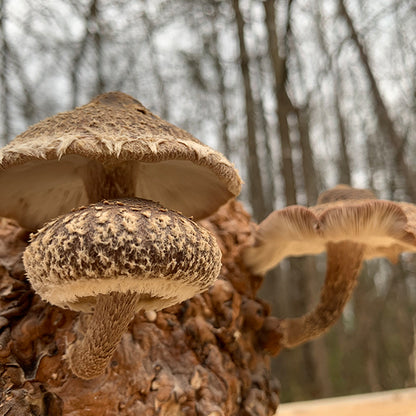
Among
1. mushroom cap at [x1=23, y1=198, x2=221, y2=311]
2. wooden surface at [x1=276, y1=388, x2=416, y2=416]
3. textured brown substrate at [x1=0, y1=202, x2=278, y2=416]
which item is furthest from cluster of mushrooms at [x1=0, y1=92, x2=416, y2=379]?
wooden surface at [x1=276, y1=388, x2=416, y2=416]

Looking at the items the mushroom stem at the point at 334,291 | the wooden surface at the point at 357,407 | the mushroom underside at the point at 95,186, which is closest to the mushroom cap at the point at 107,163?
the mushroom underside at the point at 95,186

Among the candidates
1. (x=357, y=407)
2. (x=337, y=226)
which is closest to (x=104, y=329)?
(x=337, y=226)

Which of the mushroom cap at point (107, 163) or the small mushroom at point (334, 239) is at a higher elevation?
the mushroom cap at point (107, 163)

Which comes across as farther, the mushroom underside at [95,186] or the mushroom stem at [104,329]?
the mushroom underside at [95,186]

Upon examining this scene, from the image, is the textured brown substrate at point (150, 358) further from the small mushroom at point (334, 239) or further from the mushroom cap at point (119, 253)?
the mushroom cap at point (119, 253)

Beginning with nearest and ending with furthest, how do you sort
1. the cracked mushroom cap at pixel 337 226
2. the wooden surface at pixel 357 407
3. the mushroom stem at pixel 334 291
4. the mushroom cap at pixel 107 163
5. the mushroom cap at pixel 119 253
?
the mushroom cap at pixel 119 253 < the mushroom cap at pixel 107 163 < the cracked mushroom cap at pixel 337 226 < the mushroom stem at pixel 334 291 < the wooden surface at pixel 357 407

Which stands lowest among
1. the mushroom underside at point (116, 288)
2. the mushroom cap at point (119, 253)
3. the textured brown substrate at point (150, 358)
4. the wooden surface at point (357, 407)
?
the wooden surface at point (357, 407)

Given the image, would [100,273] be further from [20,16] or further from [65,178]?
[20,16]

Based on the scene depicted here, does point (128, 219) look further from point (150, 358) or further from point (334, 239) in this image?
point (334, 239)
